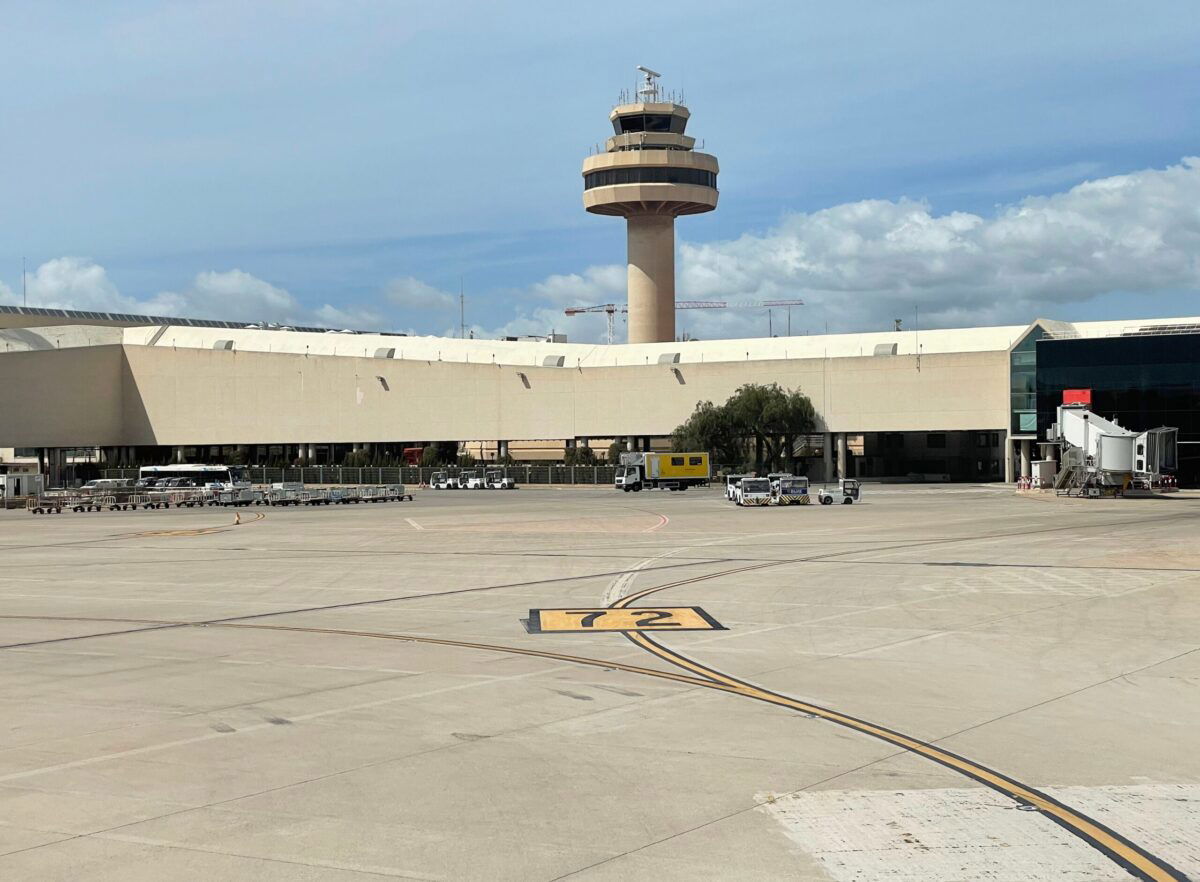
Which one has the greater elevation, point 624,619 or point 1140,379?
point 1140,379

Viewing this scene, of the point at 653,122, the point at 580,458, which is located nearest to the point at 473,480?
the point at 580,458

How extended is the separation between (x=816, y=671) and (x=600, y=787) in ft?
24.2

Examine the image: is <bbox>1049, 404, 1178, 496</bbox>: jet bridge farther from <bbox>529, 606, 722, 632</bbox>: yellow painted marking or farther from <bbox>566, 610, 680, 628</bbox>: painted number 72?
<bbox>566, 610, 680, 628</bbox>: painted number 72

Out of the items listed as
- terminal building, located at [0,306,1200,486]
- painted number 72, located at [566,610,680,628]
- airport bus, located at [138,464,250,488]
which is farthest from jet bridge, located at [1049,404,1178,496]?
airport bus, located at [138,464,250,488]

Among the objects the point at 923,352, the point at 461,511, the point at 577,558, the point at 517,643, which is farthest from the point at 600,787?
the point at 923,352

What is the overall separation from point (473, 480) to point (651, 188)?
143ft

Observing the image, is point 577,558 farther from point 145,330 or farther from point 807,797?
point 145,330

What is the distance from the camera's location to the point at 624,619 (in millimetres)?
24891

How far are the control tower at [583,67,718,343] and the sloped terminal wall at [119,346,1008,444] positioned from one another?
18.4 metres

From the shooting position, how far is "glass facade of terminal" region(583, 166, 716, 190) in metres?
145

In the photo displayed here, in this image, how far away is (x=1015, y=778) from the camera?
1230cm

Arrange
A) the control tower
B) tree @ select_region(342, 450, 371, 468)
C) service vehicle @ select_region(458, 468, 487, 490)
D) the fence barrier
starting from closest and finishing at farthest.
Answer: service vehicle @ select_region(458, 468, 487, 490)
the fence barrier
tree @ select_region(342, 450, 371, 468)
the control tower

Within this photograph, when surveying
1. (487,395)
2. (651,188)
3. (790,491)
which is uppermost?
(651,188)

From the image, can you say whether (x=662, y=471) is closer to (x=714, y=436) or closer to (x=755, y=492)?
(x=714, y=436)
